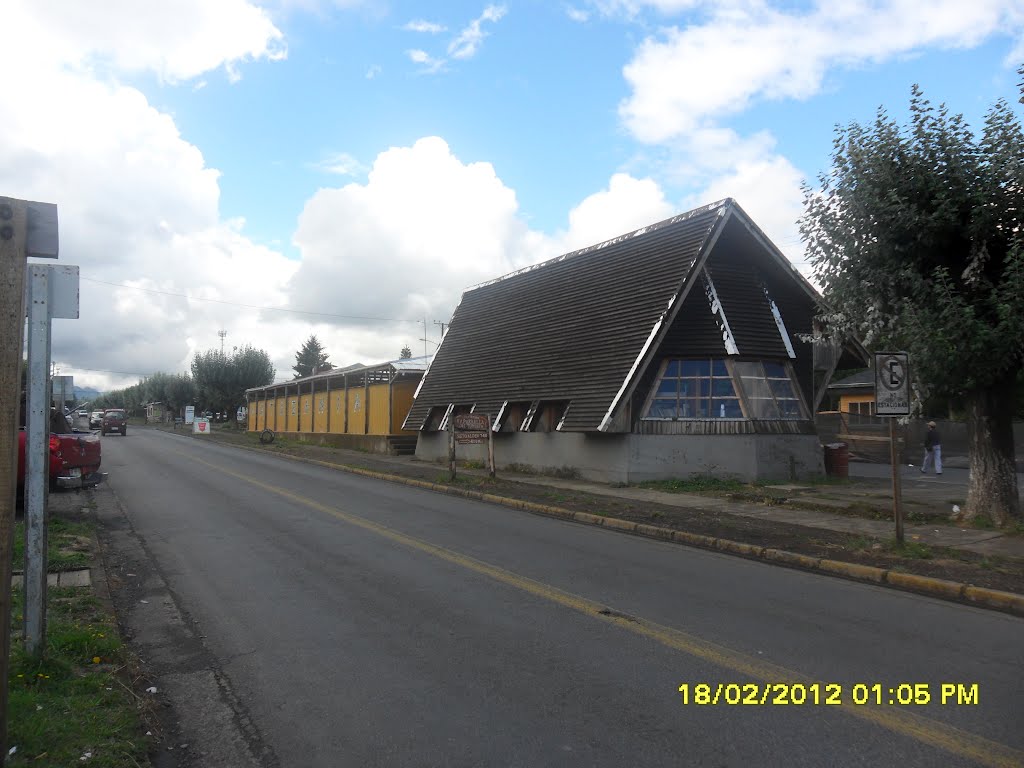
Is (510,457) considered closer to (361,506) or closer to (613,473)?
(613,473)

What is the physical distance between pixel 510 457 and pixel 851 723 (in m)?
18.6

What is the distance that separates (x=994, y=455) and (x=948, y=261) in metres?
3.04

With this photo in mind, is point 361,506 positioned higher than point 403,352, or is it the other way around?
point 403,352

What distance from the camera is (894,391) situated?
31.7 feet

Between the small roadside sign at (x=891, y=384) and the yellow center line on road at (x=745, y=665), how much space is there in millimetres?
4964

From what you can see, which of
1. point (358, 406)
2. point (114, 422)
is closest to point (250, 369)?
point (114, 422)

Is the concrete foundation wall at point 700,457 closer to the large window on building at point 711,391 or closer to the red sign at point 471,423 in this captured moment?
the large window on building at point 711,391

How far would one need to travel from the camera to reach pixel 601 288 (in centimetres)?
2173

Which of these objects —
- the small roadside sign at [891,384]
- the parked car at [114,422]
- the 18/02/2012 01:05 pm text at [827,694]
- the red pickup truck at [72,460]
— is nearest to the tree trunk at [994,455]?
the small roadside sign at [891,384]

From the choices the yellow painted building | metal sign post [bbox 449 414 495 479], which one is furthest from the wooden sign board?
the yellow painted building

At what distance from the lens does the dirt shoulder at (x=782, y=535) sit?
27.6 ft

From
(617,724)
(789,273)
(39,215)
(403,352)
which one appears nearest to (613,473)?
(789,273)

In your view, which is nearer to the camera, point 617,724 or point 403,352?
point 617,724

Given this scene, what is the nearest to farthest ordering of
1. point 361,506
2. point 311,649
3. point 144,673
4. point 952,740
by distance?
point 952,740 < point 144,673 < point 311,649 < point 361,506
